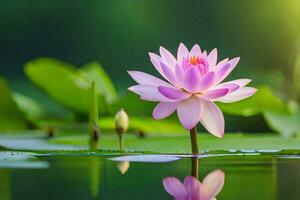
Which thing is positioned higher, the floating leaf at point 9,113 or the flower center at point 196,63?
the flower center at point 196,63

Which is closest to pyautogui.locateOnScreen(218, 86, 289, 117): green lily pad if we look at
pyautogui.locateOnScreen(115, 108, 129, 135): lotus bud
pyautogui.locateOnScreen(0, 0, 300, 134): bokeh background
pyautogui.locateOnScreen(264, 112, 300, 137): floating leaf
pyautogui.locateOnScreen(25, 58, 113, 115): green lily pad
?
pyautogui.locateOnScreen(264, 112, 300, 137): floating leaf

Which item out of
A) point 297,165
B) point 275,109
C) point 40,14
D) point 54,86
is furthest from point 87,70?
point 297,165

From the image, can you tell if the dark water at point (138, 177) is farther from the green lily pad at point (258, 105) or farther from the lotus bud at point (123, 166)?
the green lily pad at point (258, 105)

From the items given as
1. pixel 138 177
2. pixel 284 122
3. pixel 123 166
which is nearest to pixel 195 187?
pixel 138 177

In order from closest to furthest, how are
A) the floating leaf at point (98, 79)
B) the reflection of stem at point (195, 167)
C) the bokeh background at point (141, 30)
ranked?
the reflection of stem at point (195, 167) → the floating leaf at point (98, 79) → the bokeh background at point (141, 30)

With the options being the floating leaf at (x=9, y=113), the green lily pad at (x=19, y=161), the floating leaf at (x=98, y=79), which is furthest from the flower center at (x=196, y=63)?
the floating leaf at (x=98, y=79)

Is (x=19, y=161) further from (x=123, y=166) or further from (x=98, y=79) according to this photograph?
(x=98, y=79)

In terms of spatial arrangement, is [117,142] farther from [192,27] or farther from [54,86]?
[192,27]
